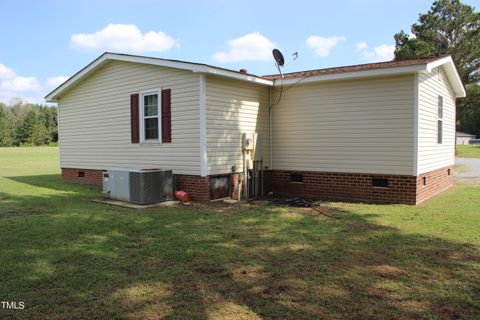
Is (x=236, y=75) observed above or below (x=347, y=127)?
above

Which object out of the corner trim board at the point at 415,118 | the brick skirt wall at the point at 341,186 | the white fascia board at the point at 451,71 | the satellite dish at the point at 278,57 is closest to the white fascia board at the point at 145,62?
the satellite dish at the point at 278,57

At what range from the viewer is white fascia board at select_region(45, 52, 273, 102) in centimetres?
837

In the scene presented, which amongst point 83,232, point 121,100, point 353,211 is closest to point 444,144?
point 353,211

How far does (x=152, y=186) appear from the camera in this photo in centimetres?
843

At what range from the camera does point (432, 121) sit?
32.2ft

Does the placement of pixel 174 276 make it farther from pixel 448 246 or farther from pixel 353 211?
pixel 353 211

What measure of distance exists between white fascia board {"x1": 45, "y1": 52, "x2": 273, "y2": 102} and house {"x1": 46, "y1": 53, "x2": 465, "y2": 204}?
1.2 inches

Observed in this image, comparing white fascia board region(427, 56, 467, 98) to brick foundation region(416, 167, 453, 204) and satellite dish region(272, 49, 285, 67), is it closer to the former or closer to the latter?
brick foundation region(416, 167, 453, 204)

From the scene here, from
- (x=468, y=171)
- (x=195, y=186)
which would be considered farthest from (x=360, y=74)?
(x=468, y=171)

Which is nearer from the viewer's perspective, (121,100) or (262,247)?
(262,247)

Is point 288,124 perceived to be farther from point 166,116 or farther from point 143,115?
point 143,115

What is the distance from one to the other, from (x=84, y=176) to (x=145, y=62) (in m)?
4.79

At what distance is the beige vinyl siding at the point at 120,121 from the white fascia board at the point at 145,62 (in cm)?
21

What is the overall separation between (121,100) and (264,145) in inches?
165
